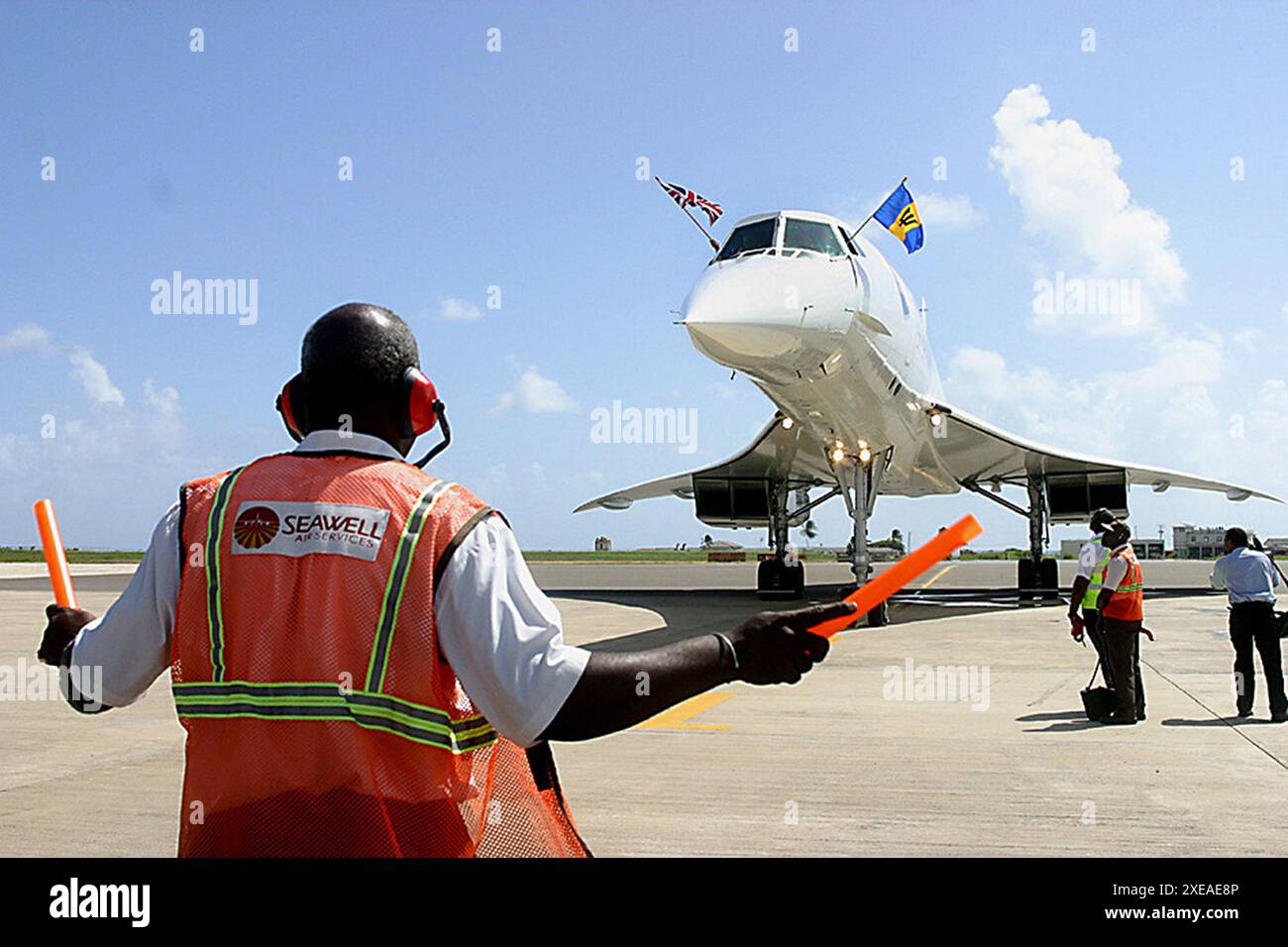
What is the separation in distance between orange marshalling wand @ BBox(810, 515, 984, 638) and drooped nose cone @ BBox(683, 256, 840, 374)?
10.1 metres

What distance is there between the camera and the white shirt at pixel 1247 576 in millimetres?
8461

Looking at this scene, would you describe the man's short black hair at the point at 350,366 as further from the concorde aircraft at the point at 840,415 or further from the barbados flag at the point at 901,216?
the barbados flag at the point at 901,216

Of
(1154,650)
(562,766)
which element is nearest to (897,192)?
(1154,650)

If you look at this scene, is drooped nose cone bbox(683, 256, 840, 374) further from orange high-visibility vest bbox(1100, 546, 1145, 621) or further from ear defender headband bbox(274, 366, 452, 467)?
ear defender headband bbox(274, 366, 452, 467)

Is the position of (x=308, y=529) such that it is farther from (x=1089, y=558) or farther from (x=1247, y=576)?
(x=1247, y=576)

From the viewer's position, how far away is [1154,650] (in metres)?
12.9

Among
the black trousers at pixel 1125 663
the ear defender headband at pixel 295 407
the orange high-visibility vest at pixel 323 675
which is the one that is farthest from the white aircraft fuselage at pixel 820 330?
the orange high-visibility vest at pixel 323 675

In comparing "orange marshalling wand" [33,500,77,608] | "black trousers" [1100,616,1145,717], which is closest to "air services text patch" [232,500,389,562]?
"orange marshalling wand" [33,500,77,608]

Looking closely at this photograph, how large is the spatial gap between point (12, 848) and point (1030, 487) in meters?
22.1

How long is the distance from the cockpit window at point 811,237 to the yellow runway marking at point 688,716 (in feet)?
21.1

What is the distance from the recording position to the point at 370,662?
1.70 meters

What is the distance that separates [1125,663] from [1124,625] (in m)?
0.31

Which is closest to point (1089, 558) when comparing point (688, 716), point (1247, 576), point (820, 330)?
point (1247, 576)
